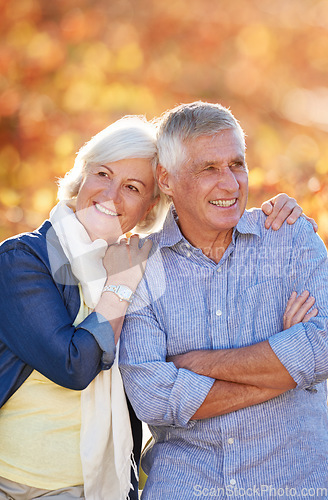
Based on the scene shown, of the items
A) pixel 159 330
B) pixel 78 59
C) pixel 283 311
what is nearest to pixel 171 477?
pixel 159 330

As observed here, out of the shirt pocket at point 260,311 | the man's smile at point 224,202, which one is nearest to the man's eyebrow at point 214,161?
the man's smile at point 224,202

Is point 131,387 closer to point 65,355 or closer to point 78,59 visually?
point 65,355

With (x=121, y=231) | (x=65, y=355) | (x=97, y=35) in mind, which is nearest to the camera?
(x=65, y=355)

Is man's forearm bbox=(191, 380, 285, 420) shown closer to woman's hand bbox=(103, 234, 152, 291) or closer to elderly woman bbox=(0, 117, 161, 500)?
elderly woman bbox=(0, 117, 161, 500)

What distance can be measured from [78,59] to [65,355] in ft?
8.01

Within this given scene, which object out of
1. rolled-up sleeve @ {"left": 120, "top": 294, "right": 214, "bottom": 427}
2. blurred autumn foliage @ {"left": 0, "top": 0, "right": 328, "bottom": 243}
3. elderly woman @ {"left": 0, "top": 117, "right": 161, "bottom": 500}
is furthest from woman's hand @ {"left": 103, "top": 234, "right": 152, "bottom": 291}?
blurred autumn foliage @ {"left": 0, "top": 0, "right": 328, "bottom": 243}

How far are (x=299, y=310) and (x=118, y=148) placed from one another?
995mm

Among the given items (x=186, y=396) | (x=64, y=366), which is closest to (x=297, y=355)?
(x=186, y=396)

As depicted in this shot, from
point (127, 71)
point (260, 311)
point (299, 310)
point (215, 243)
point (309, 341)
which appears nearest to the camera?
point (309, 341)

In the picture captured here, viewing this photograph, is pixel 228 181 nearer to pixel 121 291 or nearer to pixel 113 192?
pixel 113 192

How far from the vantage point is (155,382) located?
2311 millimetres

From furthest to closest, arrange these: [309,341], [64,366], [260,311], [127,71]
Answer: [127,71]
[260,311]
[309,341]
[64,366]

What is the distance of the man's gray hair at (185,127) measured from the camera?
102 inches

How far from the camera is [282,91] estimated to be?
14.6 feet
